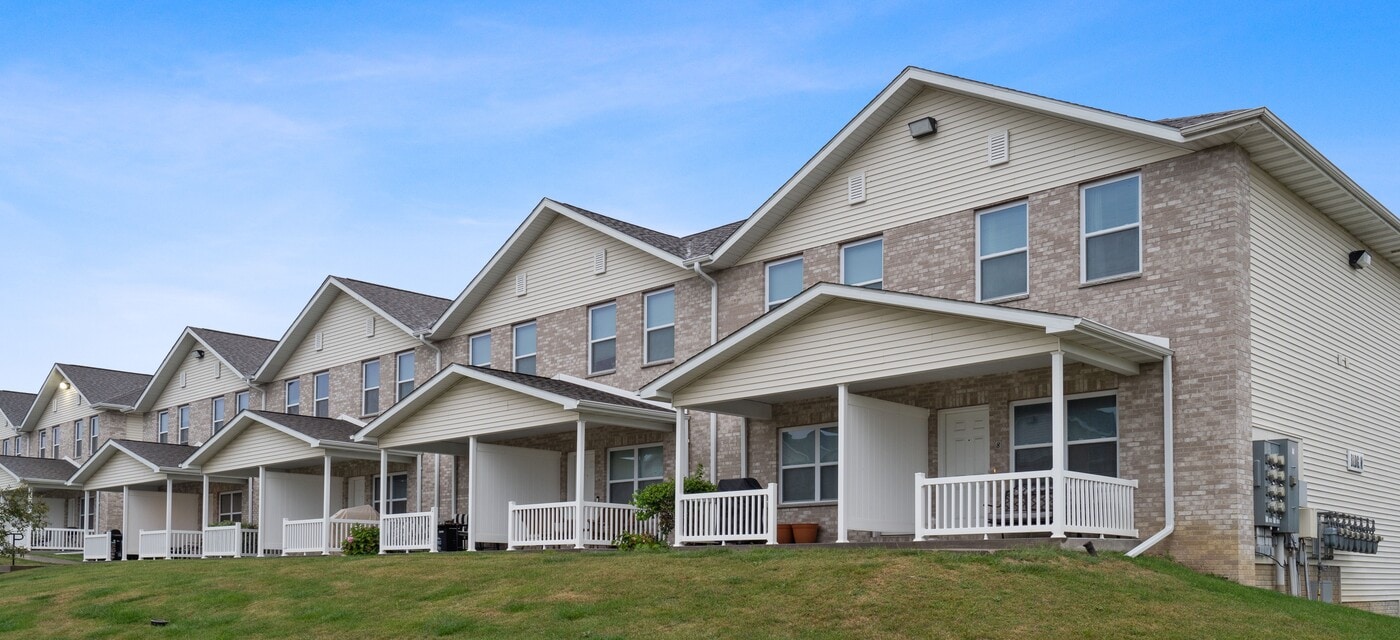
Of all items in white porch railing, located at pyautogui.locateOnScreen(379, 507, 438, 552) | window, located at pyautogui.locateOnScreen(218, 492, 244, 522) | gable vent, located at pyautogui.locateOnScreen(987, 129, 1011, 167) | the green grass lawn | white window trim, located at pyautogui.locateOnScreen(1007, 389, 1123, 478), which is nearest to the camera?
the green grass lawn

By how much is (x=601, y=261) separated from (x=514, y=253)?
2.52 meters

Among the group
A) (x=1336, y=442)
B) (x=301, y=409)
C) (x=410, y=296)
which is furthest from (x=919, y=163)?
(x=301, y=409)

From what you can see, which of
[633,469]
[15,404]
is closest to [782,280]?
[633,469]

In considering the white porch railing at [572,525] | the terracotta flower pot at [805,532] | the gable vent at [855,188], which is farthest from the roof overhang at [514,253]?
the terracotta flower pot at [805,532]

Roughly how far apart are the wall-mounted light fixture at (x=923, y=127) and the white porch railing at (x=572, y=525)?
321 inches

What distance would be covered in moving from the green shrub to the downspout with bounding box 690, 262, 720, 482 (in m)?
8.11

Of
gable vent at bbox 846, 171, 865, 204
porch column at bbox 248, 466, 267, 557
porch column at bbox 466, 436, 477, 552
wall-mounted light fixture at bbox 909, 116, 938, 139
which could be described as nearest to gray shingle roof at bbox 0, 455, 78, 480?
porch column at bbox 248, 466, 267, 557

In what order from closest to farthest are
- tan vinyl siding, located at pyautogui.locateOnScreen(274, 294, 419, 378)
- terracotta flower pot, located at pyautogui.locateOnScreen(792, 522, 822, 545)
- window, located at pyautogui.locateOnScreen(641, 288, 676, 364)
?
1. terracotta flower pot, located at pyautogui.locateOnScreen(792, 522, 822, 545)
2. window, located at pyautogui.locateOnScreen(641, 288, 676, 364)
3. tan vinyl siding, located at pyautogui.locateOnScreen(274, 294, 419, 378)

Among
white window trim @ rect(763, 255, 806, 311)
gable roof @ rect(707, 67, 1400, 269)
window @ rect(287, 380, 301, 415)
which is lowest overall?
window @ rect(287, 380, 301, 415)

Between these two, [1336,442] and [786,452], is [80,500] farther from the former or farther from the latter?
[1336,442]

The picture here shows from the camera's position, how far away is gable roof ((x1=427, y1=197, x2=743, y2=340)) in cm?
2591

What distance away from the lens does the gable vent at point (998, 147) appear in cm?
2058

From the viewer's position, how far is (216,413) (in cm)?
3991

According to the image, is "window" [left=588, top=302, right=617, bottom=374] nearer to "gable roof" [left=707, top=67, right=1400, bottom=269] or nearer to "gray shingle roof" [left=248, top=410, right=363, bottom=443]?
"gable roof" [left=707, top=67, right=1400, bottom=269]
